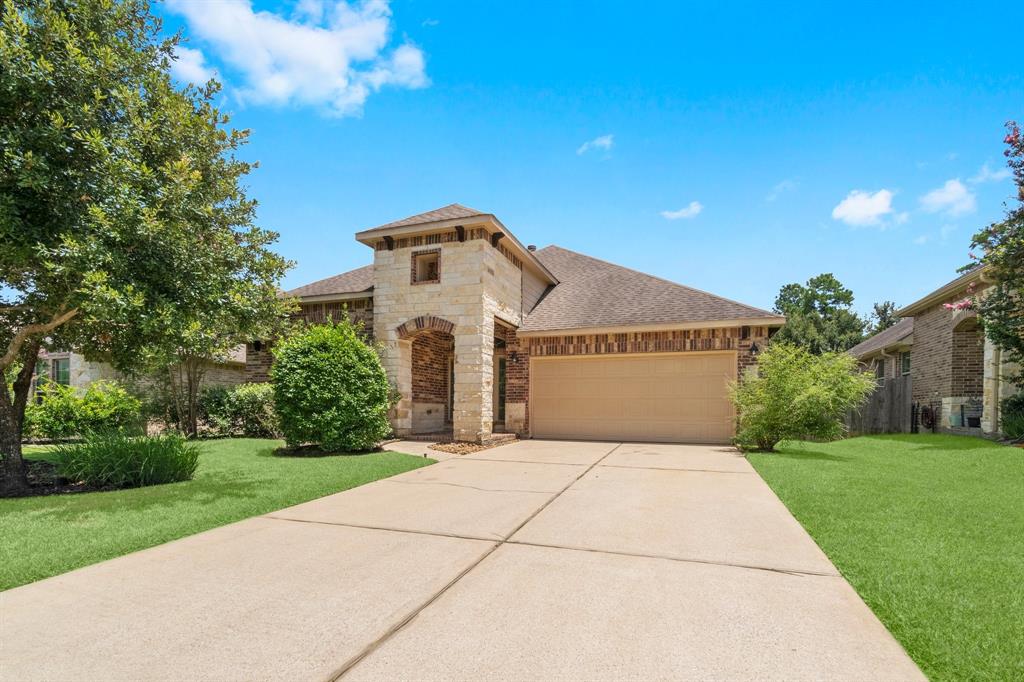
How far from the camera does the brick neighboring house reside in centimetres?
1207

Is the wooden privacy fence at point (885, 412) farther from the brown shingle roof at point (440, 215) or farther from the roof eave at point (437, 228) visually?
the brown shingle roof at point (440, 215)

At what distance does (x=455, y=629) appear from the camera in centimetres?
268

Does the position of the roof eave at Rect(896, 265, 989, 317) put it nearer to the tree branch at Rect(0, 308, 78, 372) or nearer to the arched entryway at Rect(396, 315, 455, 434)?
the arched entryway at Rect(396, 315, 455, 434)

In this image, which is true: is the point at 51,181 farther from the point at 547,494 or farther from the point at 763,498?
the point at 763,498

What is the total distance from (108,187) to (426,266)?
783 cm

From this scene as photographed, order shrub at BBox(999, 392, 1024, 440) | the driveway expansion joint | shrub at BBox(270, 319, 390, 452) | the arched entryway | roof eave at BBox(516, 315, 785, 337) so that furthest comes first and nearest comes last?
the arched entryway
roof eave at BBox(516, 315, 785, 337)
shrub at BBox(999, 392, 1024, 440)
shrub at BBox(270, 319, 390, 452)
the driveway expansion joint

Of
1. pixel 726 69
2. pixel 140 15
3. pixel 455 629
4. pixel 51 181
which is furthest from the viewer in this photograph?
pixel 726 69

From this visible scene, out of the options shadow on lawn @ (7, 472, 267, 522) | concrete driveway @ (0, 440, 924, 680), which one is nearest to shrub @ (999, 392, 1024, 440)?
concrete driveway @ (0, 440, 924, 680)

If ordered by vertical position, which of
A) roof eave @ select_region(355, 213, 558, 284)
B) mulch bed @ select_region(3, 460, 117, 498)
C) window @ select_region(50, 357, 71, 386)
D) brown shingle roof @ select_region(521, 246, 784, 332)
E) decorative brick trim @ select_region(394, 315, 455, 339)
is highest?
roof eave @ select_region(355, 213, 558, 284)

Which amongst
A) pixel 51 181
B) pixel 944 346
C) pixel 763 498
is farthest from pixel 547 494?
pixel 944 346

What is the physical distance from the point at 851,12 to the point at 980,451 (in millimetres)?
8432

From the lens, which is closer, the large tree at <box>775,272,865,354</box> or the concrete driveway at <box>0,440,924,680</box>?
the concrete driveway at <box>0,440,924,680</box>

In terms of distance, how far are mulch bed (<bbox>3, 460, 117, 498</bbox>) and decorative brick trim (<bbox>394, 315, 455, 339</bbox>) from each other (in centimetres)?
682

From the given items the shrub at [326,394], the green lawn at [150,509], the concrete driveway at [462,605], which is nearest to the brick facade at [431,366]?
the shrub at [326,394]
